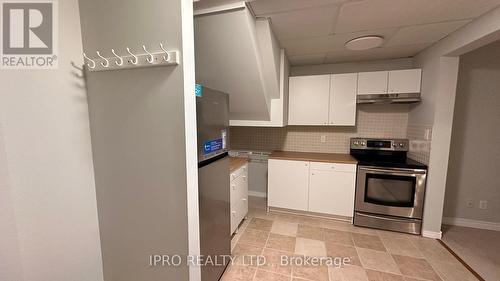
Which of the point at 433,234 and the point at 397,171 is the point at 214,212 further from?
the point at 433,234

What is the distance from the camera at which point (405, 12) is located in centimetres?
168

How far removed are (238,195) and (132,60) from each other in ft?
6.04

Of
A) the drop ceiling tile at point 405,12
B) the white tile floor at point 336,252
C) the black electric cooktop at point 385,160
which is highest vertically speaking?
the drop ceiling tile at point 405,12

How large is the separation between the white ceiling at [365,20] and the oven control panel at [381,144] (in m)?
1.21

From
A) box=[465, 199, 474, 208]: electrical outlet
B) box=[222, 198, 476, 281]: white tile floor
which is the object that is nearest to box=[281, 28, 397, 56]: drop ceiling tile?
box=[222, 198, 476, 281]: white tile floor

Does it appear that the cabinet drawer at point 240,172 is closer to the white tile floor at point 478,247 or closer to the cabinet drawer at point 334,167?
the cabinet drawer at point 334,167

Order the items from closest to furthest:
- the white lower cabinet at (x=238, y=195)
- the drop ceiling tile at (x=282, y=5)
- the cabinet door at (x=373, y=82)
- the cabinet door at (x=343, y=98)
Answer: the drop ceiling tile at (x=282, y=5) → the white lower cabinet at (x=238, y=195) → the cabinet door at (x=373, y=82) → the cabinet door at (x=343, y=98)

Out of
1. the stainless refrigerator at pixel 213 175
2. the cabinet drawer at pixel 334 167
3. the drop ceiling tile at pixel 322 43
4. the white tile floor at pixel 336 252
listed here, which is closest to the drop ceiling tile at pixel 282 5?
the drop ceiling tile at pixel 322 43

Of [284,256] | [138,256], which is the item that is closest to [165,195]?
[138,256]

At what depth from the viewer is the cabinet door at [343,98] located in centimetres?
284

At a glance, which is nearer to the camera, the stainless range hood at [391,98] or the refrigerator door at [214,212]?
the refrigerator door at [214,212]

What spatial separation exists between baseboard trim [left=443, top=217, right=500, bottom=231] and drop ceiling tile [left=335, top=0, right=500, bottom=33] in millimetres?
2527

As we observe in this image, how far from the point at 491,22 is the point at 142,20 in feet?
8.66

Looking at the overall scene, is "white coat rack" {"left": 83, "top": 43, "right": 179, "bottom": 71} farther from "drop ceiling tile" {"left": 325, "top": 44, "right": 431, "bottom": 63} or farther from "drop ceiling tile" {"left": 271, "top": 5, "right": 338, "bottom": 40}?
"drop ceiling tile" {"left": 325, "top": 44, "right": 431, "bottom": 63}
